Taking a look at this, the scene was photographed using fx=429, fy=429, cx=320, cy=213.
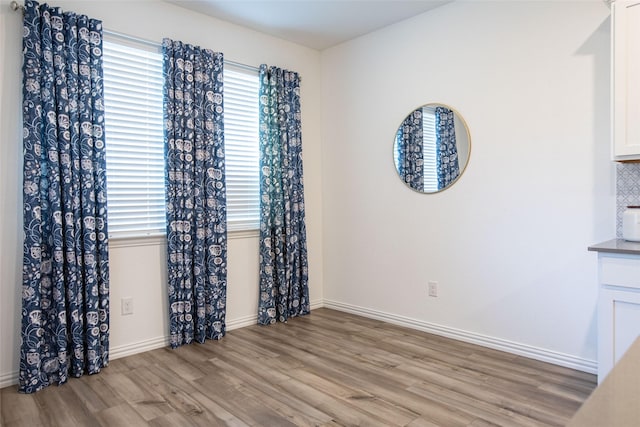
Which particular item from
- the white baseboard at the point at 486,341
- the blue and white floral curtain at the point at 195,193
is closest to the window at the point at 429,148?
the white baseboard at the point at 486,341

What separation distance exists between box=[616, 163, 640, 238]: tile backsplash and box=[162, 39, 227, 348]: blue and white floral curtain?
9.30 ft

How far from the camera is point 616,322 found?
2.24m

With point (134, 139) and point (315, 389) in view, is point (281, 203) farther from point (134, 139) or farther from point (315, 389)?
point (315, 389)

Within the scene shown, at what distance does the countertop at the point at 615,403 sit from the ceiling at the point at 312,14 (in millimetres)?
3380

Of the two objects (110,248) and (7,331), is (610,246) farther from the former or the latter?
(7,331)

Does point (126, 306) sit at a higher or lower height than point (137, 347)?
higher

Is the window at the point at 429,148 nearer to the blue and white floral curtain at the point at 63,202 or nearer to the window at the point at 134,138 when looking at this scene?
the window at the point at 134,138

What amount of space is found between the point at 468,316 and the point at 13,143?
3.43 metres

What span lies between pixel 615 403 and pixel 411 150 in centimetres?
333

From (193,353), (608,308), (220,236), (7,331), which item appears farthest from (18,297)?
(608,308)

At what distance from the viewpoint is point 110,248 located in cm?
309

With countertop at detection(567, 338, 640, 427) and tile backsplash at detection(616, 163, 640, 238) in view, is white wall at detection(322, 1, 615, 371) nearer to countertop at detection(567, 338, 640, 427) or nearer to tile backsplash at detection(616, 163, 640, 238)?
tile backsplash at detection(616, 163, 640, 238)

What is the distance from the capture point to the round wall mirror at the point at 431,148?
3.44 metres

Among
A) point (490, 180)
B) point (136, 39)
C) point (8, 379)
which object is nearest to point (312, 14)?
point (136, 39)
